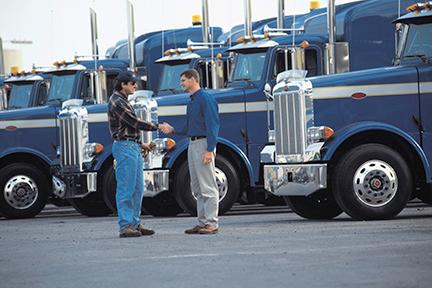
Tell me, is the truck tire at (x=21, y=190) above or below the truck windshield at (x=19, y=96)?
below

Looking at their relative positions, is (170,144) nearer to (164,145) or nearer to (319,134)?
(164,145)

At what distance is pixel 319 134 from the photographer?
16562 mm

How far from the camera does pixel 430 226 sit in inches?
581

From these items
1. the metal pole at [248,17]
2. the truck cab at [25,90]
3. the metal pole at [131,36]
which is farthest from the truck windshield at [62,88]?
the metal pole at [248,17]

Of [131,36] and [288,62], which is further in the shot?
[131,36]

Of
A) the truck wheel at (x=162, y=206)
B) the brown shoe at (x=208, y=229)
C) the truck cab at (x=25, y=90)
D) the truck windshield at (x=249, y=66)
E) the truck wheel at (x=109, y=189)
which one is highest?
the truck windshield at (x=249, y=66)

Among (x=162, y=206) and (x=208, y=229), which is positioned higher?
(x=208, y=229)

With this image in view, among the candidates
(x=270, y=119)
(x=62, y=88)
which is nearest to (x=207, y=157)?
(x=270, y=119)

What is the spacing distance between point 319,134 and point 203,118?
79.7 inches

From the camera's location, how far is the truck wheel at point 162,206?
2053 centimetres

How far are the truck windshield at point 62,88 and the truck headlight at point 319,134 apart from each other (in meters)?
7.87

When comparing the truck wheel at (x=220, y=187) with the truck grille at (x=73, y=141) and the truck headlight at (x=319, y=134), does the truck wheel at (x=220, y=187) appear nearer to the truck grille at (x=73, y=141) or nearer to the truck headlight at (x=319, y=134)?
the truck grille at (x=73, y=141)

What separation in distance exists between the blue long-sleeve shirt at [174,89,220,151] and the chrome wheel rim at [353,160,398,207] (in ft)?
6.44

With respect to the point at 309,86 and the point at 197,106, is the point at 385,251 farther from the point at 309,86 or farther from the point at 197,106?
the point at 309,86
